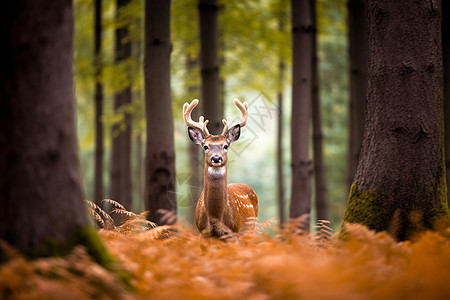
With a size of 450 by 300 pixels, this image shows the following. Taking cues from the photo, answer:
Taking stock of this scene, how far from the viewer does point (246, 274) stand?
3152 mm

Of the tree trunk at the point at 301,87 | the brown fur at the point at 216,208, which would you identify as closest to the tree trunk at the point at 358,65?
the tree trunk at the point at 301,87

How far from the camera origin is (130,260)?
11.3 ft

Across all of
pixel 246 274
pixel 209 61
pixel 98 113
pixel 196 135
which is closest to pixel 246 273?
pixel 246 274

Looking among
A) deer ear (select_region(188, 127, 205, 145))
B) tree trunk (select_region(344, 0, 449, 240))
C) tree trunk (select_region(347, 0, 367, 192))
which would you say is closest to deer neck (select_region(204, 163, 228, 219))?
deer ear (select_region(188, 127, 205, 145))

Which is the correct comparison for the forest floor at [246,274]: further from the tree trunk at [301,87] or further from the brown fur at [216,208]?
the tree trunk at [301,87]

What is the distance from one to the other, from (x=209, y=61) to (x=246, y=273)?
A: 19.8ft

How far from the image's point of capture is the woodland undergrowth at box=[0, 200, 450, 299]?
259cm

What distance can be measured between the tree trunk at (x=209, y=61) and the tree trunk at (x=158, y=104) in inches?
77.3

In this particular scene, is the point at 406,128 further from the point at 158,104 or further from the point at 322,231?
the point at 158,104

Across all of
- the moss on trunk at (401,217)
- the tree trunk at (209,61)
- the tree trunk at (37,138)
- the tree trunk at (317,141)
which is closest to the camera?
the tree trunk at (37,138)

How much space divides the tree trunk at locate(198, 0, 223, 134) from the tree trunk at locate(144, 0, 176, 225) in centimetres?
196

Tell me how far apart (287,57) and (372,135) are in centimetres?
833

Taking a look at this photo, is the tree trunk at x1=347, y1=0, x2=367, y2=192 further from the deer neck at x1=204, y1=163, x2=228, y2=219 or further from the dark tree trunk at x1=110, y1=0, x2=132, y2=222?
the dark tree trunk at x1=110, y1=0, x2=132, y2=222

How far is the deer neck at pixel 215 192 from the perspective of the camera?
5988 millimetres
